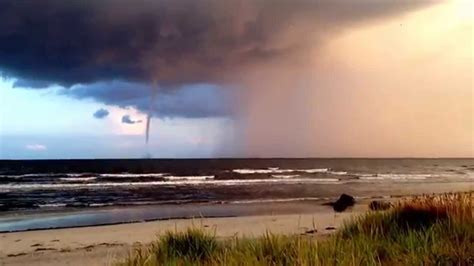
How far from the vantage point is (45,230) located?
1449 centimetres

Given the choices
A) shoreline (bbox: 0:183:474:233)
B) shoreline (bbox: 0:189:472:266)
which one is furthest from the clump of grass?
shoreline (bbox: 0:183:474:233)

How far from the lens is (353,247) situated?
5.41m

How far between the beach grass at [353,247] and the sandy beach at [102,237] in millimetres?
1203

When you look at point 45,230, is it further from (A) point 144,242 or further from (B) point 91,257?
(B) point 91,257

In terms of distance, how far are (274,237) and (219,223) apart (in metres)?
9.04

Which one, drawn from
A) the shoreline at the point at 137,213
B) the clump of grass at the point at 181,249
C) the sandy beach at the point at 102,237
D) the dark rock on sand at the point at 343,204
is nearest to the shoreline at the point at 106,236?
the sandy beach at the point at 102,237

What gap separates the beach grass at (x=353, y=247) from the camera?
489cm

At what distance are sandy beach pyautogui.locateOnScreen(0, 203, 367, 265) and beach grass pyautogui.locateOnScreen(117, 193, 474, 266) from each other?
1.20 meters

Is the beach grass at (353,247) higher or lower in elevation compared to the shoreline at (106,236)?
higher

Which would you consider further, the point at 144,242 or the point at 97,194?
the point at 97,194

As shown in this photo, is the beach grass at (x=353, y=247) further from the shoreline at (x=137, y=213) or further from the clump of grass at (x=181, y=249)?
the shoreline at (x=137, y=213)

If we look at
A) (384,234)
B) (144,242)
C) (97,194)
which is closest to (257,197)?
(97,194)

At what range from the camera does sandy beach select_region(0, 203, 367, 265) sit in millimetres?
9602

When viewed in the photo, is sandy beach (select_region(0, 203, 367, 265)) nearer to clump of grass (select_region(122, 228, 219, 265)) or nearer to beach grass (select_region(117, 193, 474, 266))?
clump of grass (select_region(122, 228, 219, 265))
